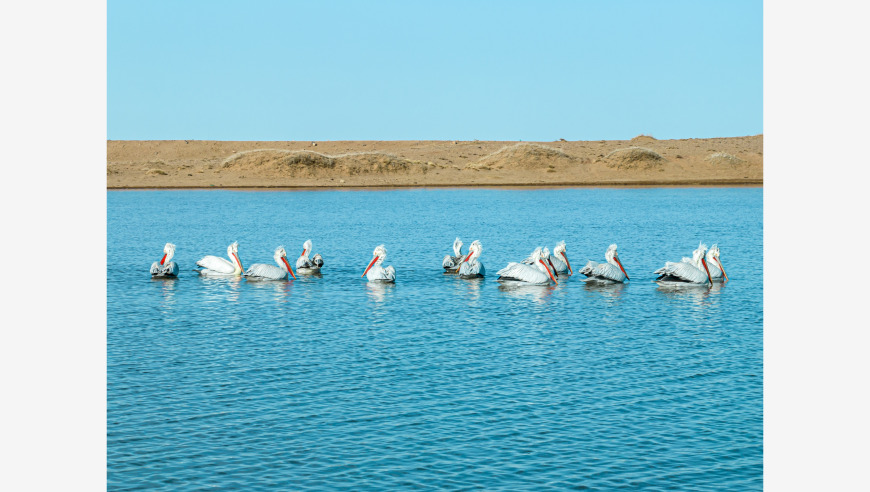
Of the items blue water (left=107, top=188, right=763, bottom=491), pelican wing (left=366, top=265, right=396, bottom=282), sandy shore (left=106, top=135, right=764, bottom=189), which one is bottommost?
blue water (left=107, top=188, right=763, bottom=491)

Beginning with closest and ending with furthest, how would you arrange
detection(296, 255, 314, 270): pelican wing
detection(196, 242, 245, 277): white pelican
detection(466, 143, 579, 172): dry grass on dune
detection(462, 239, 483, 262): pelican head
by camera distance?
detection(196, 242, 245, 277): white pelican, detection(462, 239, 483, 262): pelican head, detection(296, 255, 314, 270): pelican wing, detection(466, 143, 579, 172): dry grass on dune

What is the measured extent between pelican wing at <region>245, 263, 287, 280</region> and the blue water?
41 centimetres

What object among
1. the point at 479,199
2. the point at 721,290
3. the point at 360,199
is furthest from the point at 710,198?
the point at 721,290

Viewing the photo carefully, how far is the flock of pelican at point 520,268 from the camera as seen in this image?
919 inches

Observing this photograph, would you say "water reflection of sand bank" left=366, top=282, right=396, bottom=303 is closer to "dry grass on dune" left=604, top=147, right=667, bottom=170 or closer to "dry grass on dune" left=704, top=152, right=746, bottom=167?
"dry grass on dune" left=604, top=147, right=667, bottom=170

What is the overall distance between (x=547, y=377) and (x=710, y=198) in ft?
143

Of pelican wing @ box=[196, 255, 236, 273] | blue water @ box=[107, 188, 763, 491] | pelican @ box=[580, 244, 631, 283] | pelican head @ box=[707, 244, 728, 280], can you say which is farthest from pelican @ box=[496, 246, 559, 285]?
pelican wing @ box=[196, 255, 236, 273]

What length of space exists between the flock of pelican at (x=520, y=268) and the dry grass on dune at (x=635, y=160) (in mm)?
49739

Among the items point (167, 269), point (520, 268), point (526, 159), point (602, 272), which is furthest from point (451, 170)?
point (602, 272)

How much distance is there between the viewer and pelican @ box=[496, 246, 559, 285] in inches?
925

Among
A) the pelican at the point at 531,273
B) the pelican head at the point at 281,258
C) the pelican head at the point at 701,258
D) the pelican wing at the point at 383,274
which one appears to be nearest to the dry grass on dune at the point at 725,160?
the pelican head at the point at 701,258

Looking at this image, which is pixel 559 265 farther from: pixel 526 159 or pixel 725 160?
pixel 725 160

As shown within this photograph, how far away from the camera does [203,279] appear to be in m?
24.9

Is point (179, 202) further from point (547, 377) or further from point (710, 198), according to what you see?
point (547, 377)
